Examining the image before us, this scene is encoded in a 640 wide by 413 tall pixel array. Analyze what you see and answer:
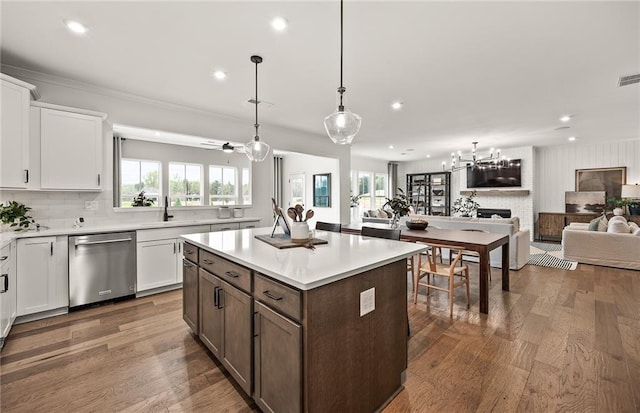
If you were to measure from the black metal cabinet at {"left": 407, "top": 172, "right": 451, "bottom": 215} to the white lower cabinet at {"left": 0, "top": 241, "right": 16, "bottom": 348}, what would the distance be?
9083 mm

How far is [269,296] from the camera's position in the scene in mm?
1456

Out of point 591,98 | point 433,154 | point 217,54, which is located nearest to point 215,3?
point 217,54

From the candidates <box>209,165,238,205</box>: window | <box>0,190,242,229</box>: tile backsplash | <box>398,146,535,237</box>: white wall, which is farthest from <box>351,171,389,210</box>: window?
<box>0,190,242,229</box>: tile backsplash

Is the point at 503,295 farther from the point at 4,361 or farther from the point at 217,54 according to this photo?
the point at 4,361

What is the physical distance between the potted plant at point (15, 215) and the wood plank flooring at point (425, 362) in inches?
39.5

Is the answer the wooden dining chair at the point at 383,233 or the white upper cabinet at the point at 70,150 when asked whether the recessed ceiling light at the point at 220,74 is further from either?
the wooden dining chair at the point at 383,233

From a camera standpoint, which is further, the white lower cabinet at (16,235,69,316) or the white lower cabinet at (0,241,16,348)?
the white lower cabinet at (16,235,69,316)

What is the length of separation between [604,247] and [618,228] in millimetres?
395

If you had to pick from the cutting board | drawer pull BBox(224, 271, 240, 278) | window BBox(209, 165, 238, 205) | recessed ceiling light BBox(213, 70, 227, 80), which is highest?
recessed ceiling light BBox(213, 70, 227, 80)

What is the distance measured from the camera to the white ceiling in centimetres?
203

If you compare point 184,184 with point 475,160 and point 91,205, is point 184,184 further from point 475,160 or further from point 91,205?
point 475,160

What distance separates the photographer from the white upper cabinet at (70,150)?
296 cm

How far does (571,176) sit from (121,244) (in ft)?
32.9

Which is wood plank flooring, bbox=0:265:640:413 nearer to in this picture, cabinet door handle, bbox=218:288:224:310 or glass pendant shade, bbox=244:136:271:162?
cabinet door handle, bbox=218:288:224:310
